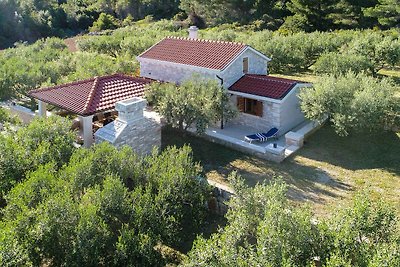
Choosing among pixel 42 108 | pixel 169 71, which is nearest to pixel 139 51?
pixel 169 71

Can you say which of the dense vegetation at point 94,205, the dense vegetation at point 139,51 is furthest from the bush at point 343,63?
the dense vegetation at point 94,205

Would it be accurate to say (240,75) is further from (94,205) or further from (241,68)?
(94,205)

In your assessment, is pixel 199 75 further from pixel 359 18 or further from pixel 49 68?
pixel 359 18

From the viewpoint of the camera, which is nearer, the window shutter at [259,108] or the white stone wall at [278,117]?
the white stone wall at [278,117]

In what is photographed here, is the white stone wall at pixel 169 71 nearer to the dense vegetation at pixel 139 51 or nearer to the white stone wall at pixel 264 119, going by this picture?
the white stone wall at pixel 264 119

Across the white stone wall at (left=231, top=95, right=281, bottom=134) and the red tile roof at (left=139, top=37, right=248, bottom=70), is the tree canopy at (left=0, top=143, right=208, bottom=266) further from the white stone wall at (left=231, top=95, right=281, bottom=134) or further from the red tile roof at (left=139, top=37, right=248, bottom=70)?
the red tile roof at (left=139, top=37, right=248, bottom=70)

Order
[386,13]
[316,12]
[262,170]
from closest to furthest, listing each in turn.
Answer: [262,170] → [386,13] → [316,12]

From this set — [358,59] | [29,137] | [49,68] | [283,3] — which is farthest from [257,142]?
[283,3]
